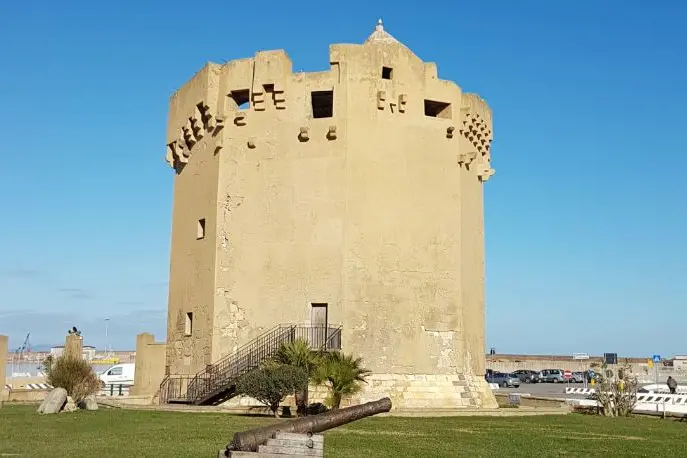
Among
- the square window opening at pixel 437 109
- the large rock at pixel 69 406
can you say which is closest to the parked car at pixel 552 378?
the square window opening at pixel 437 109

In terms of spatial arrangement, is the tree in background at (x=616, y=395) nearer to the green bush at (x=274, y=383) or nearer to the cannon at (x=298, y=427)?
the green bush at (x=274, y=383)

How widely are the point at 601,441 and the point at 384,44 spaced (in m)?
13.4

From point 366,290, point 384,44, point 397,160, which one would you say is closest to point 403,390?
point 366,290

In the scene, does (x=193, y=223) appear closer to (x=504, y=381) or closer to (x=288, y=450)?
(x=288, y=450)

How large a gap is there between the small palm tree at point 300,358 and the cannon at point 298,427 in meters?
8.12

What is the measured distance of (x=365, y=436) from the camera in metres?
13.7

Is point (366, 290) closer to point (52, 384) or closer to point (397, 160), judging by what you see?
point (397, 160)

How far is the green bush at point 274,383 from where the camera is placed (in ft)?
55.6

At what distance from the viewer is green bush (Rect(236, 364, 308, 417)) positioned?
16.9 metres

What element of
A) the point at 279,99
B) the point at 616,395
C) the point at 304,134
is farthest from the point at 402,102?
the point at 616,395

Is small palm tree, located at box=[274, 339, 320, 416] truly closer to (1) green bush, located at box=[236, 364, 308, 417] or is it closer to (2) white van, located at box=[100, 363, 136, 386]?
(1) green bush, located at box=[236, 364, 308, 417]

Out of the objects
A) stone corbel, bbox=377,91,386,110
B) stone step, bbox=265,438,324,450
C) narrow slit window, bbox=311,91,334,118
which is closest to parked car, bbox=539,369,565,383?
narrow slit window, bbox=311,91,334,118

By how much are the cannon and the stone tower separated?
11.5 metres

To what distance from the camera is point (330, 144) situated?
22469 mm
